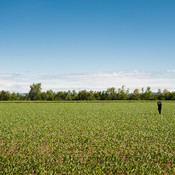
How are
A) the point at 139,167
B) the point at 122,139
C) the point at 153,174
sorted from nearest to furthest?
the point at 153,174, the point at 139,167, the point at 122,139

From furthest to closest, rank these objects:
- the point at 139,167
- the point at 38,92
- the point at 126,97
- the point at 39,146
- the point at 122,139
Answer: the point at 38,92, the point at 126,97, the point at 122,139, the point at 39,146, the point at 139,167

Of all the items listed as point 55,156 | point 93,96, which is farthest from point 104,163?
point 93,96

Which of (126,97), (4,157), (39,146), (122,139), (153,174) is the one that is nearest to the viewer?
(153,174)

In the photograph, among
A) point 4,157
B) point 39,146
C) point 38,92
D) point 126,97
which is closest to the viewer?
point 4,157

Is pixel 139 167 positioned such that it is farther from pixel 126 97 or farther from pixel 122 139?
pixel 126 97

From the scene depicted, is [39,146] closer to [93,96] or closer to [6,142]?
[6,142]

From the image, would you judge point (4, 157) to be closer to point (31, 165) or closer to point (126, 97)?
point (31, 165)

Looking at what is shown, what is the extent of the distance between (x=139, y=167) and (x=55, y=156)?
559 centimetres

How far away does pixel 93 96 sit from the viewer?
154 metres

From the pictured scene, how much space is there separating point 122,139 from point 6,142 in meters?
10.5

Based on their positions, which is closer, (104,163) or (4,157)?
(104,163)

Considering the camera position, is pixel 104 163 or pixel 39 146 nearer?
pixel 104 163

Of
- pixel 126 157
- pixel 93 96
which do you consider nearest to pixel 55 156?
pixel 126 157

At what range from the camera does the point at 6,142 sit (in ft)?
50.2
